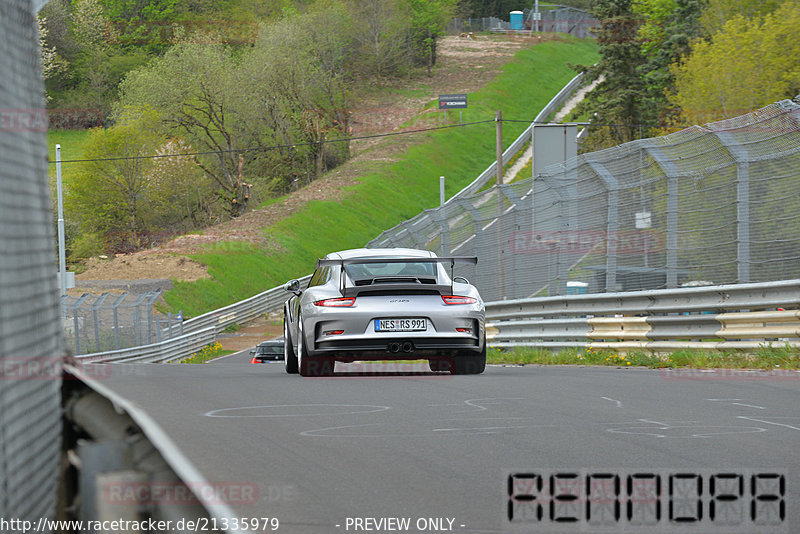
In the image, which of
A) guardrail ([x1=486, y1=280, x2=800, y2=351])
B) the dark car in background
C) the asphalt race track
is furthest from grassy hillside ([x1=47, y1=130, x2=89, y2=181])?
the asphalt race track

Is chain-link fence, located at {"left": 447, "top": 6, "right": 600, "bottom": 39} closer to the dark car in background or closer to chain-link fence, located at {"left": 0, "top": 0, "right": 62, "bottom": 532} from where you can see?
the dark car in background

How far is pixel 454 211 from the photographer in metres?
24.2

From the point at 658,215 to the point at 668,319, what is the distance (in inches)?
67.6

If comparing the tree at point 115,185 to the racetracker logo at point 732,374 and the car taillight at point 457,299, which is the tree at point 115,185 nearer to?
the car taillight at point 457,299

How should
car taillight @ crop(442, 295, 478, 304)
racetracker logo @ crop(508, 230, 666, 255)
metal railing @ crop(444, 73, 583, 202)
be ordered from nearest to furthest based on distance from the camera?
car taillight @ crop(442, 295, 478, 304)
racetracker logo @ crop(508, 230, 666, 255)
metal railing @ crop(444, 73, 583, 202)

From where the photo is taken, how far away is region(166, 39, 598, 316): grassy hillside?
184 ft

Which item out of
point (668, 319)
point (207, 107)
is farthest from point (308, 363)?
point (207, 107)

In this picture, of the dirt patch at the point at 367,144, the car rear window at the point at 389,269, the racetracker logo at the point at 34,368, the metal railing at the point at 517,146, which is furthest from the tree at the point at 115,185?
the racetracker logo at the point at 34,368

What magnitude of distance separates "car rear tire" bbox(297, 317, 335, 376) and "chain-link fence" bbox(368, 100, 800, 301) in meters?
5.65

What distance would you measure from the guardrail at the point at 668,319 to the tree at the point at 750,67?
29.3 metres

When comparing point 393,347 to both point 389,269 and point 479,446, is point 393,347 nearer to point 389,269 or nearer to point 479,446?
point 389,269

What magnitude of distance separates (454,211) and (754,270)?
10.9 m

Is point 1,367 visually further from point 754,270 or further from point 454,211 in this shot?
point 454,211

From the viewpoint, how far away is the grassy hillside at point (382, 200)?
184 feet
